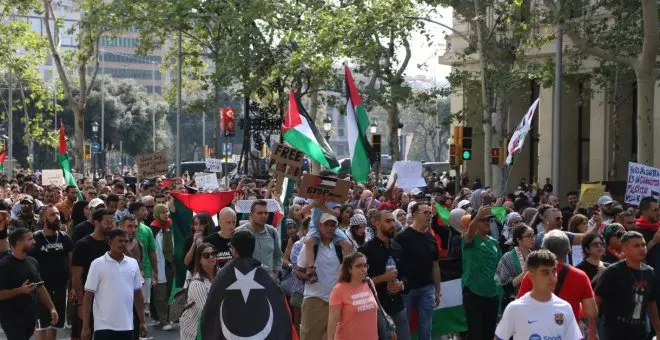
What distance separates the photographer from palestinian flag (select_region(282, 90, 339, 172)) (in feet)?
55.4

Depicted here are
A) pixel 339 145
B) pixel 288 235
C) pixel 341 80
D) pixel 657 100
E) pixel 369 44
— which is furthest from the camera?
pixel 339 145

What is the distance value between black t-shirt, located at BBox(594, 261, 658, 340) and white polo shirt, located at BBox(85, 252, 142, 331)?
12.2 feet

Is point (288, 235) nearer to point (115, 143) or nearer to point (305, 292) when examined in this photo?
point (305, 292)

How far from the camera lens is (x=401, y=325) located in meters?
11.5

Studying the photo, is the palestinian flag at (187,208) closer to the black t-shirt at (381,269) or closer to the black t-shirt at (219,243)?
the black t-shirt at (219,243)

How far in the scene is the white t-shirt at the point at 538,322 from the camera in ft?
25.0

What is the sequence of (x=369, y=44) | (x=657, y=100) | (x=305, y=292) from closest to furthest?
1. (x=305, y=292)
2. (x=369, y=44)
3. (x=657, y=100)

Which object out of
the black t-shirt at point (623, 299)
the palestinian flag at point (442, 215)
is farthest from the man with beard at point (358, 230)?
the palestinian flag at point (442, 215)

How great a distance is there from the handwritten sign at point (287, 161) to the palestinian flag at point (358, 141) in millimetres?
736

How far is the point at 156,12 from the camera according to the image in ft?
120

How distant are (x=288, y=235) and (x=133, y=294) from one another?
14.7 feet

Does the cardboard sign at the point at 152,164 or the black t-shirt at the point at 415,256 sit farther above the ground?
the cardboard sign at the point at 152,164

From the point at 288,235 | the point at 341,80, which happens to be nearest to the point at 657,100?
the point at 341,80

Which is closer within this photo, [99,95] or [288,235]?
[288,235]
